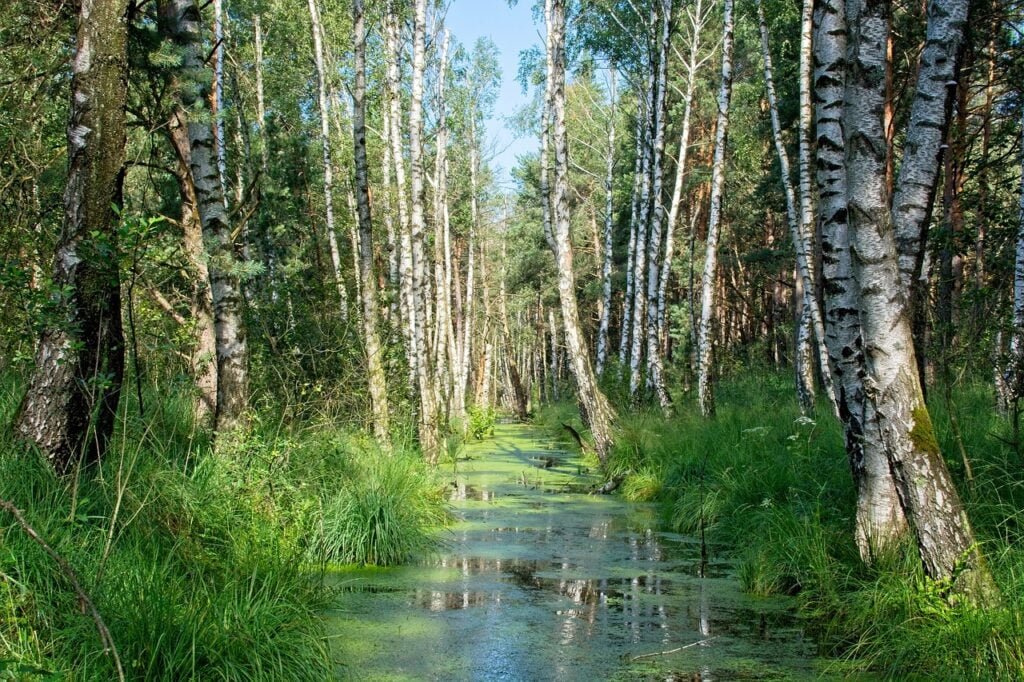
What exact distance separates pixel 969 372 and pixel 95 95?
9794 millimetres

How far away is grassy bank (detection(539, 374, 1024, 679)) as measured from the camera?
3.83m

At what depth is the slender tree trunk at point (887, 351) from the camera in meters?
4.10

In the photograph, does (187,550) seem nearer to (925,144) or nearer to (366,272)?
(925,144)

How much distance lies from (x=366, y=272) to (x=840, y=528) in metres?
6.59

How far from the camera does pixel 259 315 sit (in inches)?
383

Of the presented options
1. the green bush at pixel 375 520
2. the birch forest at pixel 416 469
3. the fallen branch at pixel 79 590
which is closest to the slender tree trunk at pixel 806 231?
the birch forest at pixel 416 469

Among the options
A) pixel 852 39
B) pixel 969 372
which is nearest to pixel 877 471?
pixel 852 39

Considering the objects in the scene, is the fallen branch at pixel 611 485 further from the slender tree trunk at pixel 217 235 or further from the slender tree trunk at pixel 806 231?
the slender tree trunk at pixel 217 235

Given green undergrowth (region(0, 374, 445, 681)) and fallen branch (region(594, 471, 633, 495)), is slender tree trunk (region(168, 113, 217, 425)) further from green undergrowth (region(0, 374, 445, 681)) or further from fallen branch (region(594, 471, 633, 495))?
fallen branch (region(594, 471, 633, 495))

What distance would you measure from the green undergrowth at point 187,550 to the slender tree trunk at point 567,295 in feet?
17.0

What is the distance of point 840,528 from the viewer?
568cm

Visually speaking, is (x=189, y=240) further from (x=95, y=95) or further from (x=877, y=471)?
(x=877, y=471)

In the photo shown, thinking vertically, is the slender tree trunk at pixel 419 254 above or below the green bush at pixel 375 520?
above

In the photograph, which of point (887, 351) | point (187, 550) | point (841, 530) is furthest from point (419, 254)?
point (887, 351)
